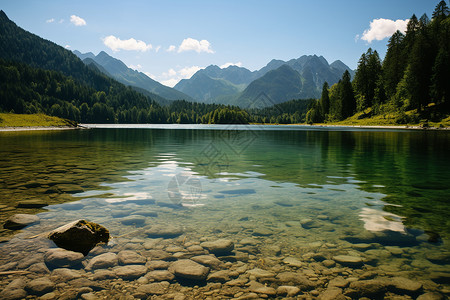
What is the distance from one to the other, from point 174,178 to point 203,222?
9.69 meters

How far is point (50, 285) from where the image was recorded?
6090 mm

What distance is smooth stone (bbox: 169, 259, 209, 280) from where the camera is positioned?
6.58 m

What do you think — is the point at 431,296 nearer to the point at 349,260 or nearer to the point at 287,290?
the point at 349,260

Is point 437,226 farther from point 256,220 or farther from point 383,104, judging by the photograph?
point 383,104

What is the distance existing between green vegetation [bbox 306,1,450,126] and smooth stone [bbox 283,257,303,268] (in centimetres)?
12333

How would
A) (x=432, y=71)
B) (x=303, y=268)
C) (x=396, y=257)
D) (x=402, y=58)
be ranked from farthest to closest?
(x=402, y=58) < (x=432, y=71) < (x=396, y=257) < (x=303, y=268)

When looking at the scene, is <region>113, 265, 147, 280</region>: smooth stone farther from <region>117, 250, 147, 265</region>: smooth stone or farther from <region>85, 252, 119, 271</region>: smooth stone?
<region>85, 252, 119, 271</region>: smooth stone

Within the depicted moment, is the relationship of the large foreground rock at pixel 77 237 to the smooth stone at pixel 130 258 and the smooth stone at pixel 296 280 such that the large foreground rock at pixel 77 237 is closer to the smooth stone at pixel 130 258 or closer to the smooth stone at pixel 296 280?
the smooth stone at pixel 130 258

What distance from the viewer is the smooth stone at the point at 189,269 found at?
658 centimetres

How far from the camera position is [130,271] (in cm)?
677

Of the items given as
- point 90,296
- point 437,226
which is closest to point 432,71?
point 437,226

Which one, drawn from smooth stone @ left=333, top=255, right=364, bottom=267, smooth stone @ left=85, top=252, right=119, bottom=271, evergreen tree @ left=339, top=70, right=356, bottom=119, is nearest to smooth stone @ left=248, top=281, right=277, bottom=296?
smooth stone @ left=333, top=255, right=364, bottom=267

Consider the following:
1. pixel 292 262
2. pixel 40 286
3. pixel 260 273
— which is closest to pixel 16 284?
pixel 40 286

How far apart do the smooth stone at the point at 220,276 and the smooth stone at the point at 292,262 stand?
1.69 metres
